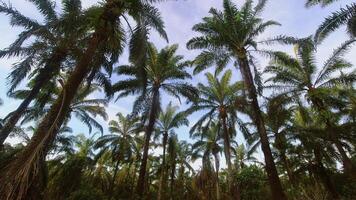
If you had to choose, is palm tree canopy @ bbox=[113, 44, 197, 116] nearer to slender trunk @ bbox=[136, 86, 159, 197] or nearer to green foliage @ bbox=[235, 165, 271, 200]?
slender trunk @ bbox=[136, 86, 159, 197]

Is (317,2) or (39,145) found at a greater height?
(317,2)

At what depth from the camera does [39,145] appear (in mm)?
4934

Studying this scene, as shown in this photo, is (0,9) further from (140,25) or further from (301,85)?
(301,85)

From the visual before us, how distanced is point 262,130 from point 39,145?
1119 centimetres

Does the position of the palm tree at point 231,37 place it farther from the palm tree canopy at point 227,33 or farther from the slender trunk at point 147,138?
the slender trunk at point 147,138

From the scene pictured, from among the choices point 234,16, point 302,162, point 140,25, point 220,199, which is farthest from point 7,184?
point 302,162

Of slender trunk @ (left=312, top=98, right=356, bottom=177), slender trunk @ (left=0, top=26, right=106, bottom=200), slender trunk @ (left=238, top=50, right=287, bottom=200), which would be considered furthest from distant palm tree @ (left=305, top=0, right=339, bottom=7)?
slender trunk @ (left=0, top=26, right=106, bottom=200)

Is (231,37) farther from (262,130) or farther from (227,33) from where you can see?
(262,130)

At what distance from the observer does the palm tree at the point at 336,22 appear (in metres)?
12.6

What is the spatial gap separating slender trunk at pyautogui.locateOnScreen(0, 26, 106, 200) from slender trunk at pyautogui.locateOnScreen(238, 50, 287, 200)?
28.0ft

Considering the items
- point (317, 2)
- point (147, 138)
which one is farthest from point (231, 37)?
point (147, 138)

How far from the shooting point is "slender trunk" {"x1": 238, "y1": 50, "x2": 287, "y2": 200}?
12.4 metres

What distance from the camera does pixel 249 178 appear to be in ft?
82.0

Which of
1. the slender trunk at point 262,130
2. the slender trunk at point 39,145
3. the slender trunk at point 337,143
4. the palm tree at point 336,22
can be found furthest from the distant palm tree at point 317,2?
the slender trunk at point 39,145
